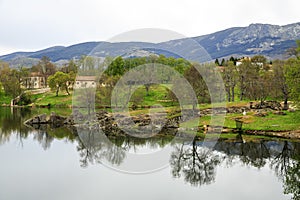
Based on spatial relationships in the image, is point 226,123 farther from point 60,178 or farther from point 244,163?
point 60,178

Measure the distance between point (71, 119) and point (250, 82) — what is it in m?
26.6

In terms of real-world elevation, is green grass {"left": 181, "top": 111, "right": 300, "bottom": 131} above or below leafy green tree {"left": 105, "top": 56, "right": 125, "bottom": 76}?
below

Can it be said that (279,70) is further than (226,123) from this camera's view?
Yes

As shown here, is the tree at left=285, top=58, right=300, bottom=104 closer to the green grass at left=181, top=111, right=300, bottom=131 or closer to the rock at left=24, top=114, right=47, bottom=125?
the green grass at left=181, top=111, right=300, bottom=131

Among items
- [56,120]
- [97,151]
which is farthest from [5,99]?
[97,151]

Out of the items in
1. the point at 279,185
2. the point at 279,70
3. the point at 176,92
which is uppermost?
the point at 279,70

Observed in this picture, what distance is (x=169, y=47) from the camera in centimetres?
3097

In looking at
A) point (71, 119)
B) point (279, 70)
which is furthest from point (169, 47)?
point (71, 119)

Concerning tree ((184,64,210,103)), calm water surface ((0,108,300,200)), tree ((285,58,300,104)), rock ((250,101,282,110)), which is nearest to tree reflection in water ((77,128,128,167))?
calm water surface ((0,108,300,200))

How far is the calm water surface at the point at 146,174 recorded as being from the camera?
17.9m

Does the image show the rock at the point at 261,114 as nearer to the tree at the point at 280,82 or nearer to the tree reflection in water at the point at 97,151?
the tree at the point at 280,82

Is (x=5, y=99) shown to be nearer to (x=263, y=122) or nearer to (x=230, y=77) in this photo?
(x=230, y=77)

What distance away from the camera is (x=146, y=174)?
68.6 feet

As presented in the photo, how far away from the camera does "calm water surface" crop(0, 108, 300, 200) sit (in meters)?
17.9
